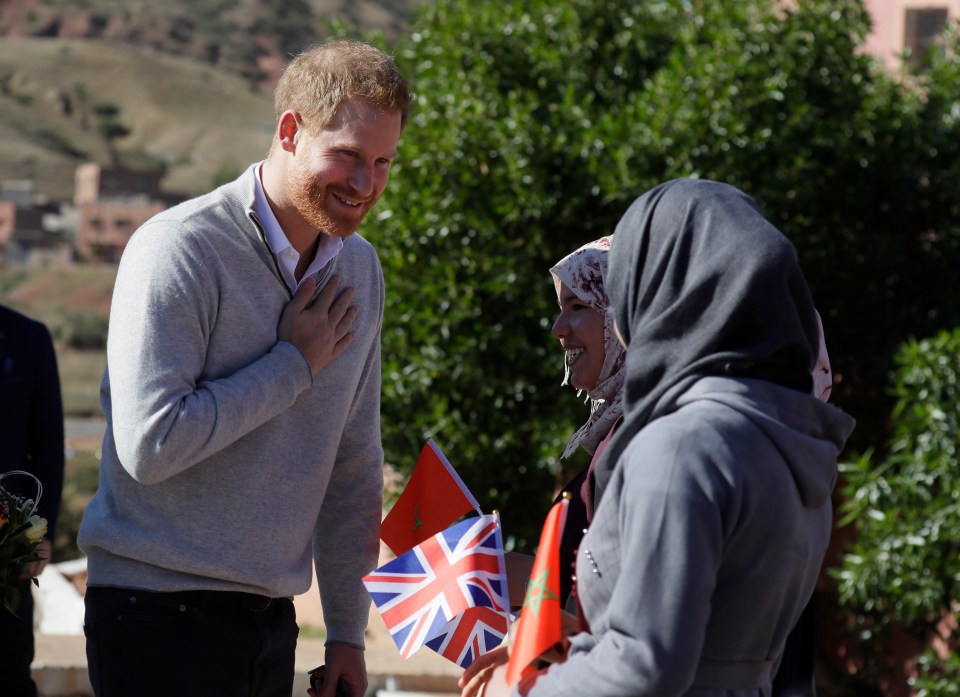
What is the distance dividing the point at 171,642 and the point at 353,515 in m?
0.61

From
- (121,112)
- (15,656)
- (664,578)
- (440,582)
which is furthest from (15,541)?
(121,112)

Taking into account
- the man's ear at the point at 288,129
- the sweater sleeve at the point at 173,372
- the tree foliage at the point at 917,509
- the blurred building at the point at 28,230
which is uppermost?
the man's ear at the point at 288,129

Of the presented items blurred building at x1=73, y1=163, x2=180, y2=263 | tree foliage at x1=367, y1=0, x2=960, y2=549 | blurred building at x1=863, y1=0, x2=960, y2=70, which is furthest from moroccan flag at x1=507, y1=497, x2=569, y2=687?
blurred building at x1=73, y1=163, x2=180, y2=263

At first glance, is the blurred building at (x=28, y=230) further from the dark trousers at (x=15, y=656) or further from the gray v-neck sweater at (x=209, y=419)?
the gray v-neck sweater at (x=209, y=419)

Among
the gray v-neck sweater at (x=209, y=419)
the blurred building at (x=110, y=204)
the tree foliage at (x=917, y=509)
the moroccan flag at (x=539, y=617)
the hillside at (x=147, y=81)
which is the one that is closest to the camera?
the moroccan flag at (x=539, y=617)

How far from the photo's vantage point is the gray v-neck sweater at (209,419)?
2.39m

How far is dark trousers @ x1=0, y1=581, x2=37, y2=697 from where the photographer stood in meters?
3.74

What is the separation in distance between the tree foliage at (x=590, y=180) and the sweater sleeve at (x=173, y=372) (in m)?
3.00

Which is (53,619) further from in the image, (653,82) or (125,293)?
(125,293)

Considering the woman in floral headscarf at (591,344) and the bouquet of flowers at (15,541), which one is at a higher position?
the woman in floral headscarf at (591,344)

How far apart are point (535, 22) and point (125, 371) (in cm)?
433

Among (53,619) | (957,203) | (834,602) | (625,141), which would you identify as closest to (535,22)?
(625,141)

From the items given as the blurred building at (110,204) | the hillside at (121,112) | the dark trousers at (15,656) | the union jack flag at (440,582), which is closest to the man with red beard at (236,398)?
the union jack flag at (440,582)

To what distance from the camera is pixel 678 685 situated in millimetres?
1780
